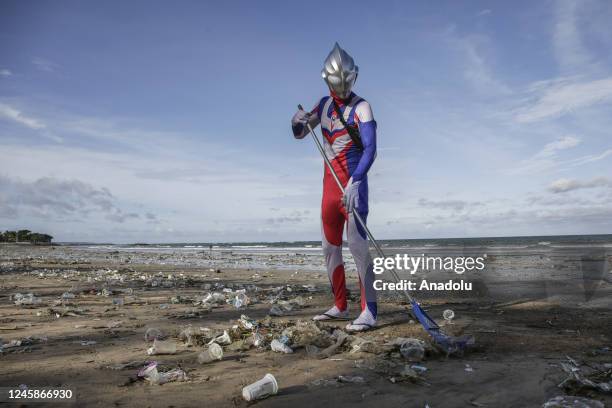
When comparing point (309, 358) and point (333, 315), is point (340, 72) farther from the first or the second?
point (309, 358)

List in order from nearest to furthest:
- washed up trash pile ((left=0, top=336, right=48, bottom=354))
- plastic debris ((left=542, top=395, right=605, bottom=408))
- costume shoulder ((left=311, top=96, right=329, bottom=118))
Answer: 1. plastic debris ((left=542, top=395, right=605, bottom=408))
2. washed up trash pile ((left=0, top=336, right=48, bottom=354))
3. costume shoulder ((left=311, top=96, right=329, bottom=118))

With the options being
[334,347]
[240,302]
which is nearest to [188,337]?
[334,347]

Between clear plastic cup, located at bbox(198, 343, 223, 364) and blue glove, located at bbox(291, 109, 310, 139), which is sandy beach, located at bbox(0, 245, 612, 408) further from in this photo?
blue glove, located at bbox(291, 109, 310, 139)

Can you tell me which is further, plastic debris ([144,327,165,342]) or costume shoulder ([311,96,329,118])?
costume shoulder ([311,96,329,118])

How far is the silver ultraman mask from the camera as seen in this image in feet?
17.2

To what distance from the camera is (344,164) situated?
529 cm

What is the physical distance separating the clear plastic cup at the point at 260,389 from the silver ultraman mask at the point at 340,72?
12.1 feet

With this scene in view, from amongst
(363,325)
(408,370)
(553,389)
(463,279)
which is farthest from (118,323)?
(463,279)

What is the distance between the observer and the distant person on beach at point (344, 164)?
493cm

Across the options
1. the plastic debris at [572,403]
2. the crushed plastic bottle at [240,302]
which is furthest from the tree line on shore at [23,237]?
the plastic debris at [572,403]

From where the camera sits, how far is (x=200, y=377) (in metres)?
3.12

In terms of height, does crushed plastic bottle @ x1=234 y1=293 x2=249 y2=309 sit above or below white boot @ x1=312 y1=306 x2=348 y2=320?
below

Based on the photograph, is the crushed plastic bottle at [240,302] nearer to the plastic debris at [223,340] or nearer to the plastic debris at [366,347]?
the plastic debris at [223,340]

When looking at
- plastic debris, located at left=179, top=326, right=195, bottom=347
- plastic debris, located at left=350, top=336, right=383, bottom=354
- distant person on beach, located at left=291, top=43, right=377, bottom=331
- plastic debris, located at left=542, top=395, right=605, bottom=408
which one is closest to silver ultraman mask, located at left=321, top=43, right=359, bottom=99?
distant person on beach, located at left=291, top=43, right=377, bottom=331
